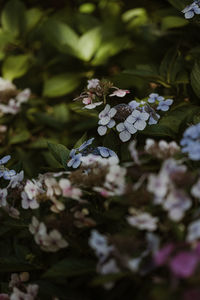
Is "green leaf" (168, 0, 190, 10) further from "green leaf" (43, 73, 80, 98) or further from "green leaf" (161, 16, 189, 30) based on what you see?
"green leaf" (43, 73, 80, 98)

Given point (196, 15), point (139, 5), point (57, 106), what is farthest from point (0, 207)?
point (139, 5)

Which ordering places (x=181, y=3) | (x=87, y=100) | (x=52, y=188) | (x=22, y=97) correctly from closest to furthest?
1. (x=52, y=188)
2. (x=87, y=100)
3. (x=181, y=3)
4. (x=22, y=97)

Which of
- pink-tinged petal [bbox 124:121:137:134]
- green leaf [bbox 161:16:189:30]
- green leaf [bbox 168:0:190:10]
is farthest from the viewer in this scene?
green leaf [bbox 161:16:189:30]

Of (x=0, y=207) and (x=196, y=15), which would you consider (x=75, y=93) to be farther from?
(x=0, y=207)

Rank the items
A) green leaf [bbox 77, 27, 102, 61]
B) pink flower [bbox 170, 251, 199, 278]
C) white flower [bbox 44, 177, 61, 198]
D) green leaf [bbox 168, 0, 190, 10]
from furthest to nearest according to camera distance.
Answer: green leaf [bbox 77, 27, 102, 61], green leaf [bbox 168, 0, 190, 10], white flower [bbox 44, 177, 61, 198], pink flower [bbox 170, 251, 199, 278]

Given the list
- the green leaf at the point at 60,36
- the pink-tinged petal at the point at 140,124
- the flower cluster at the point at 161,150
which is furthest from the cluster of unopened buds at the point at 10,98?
the flower cluster at the point at 161,150

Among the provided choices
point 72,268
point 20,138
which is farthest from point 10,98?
point 72,268

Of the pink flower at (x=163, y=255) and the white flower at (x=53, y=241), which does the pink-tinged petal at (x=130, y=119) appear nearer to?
the white flower at (x=53, y=241)

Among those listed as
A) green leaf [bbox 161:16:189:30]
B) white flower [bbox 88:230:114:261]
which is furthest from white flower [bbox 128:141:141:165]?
green leaf [bbox 161:16:189:30]

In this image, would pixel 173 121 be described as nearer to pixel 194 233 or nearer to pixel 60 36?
pixel 194 233

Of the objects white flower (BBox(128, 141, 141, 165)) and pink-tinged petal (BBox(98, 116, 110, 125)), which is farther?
pink-tinged petal (BBox(98, 116, 110, 125))
